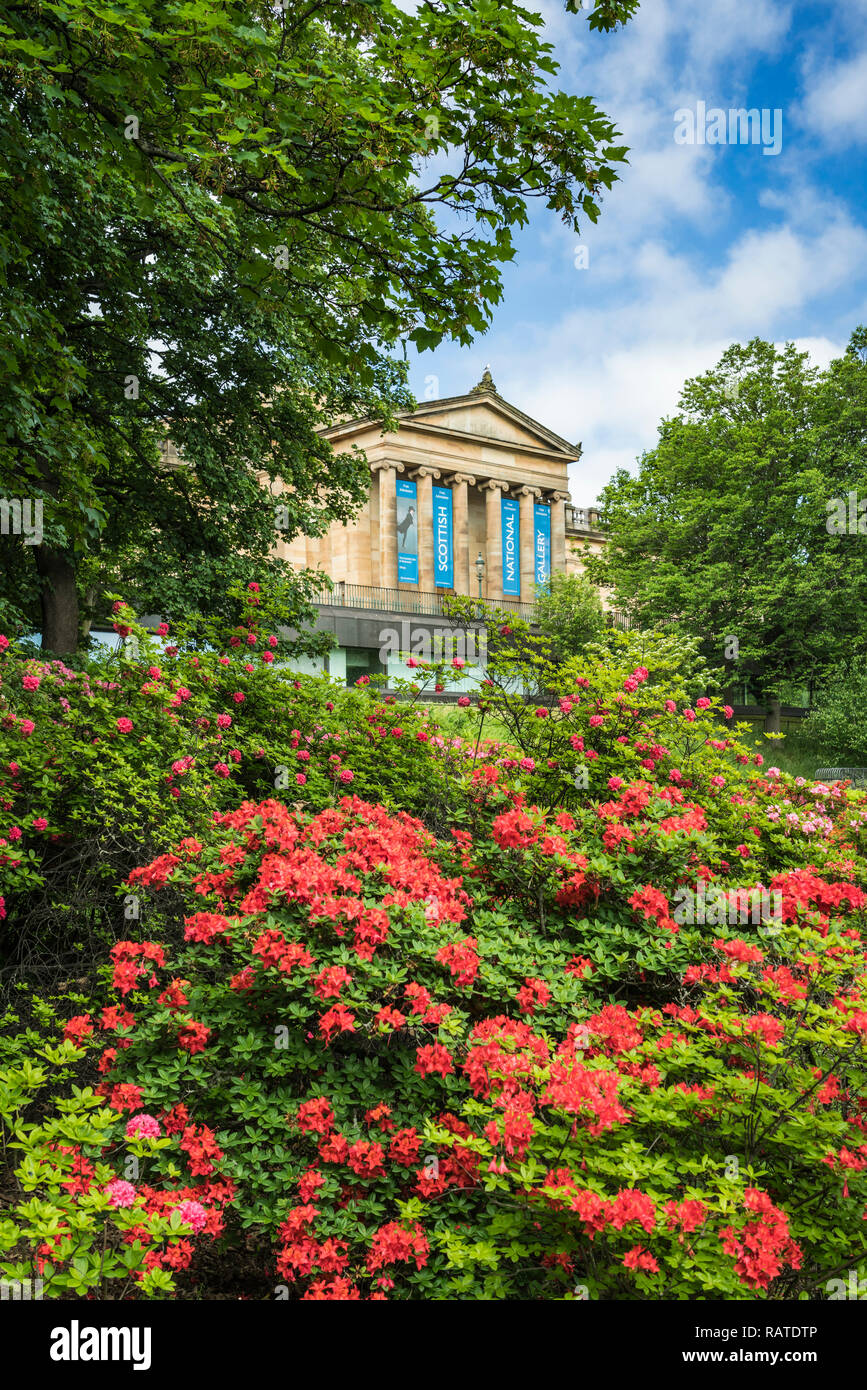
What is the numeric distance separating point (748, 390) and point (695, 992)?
32.9m

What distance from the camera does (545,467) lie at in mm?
49250

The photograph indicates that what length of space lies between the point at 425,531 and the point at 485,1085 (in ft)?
137

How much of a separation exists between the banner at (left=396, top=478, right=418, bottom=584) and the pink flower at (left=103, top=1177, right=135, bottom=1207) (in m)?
39.7

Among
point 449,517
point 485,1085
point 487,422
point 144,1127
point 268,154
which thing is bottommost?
point 144,1127

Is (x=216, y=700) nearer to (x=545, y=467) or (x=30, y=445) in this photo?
(x=30, y=445)

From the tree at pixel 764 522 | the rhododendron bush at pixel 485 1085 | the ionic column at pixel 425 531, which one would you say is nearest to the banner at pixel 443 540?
the ionic column at pixel 425 531

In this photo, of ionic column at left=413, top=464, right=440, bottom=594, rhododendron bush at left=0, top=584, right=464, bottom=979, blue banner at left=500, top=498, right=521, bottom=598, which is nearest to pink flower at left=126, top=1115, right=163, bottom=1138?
rhododendron bush at left=0, top=584, right=464, bottom=979

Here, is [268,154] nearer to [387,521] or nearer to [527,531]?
[387,521]

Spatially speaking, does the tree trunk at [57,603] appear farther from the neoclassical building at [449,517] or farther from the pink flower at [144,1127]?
the neoclassical building at [449,517]

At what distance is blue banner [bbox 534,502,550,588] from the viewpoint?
48.2 m

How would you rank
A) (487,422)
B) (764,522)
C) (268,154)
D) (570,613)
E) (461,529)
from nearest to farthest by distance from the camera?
(268,154), (764,522), (570,613), (461,529), (487,422)

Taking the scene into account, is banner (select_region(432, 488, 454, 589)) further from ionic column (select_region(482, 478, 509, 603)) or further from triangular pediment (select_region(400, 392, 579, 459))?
triangular pediment (select_region(400, 392, 579, 459))

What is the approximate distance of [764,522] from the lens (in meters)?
31.4

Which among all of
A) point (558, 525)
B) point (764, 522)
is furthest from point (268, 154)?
point (558, 525)
